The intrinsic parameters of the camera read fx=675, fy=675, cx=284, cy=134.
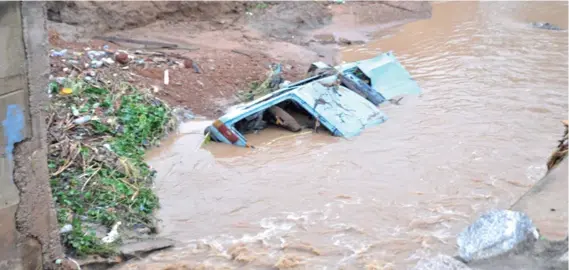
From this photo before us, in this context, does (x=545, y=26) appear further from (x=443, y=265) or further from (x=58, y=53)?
(x=443, y=265)

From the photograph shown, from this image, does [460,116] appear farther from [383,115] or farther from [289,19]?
[289,19]

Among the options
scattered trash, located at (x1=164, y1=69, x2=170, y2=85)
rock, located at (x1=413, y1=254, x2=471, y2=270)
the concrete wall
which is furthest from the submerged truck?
rock, located at (x1=413, y1=254, x2=471, y2=270)

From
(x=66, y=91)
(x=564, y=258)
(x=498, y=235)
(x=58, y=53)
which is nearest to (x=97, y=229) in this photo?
(x=66, y=91)

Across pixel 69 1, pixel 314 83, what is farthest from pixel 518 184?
pixel 69 1

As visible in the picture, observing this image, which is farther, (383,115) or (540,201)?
(383,115)

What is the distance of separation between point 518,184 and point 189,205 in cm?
324

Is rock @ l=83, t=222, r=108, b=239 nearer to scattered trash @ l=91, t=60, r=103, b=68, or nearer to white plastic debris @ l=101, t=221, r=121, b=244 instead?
white plastic debris @ l=101, t=221, r=121, b=244

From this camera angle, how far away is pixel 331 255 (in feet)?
17.6

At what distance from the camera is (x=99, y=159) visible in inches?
244

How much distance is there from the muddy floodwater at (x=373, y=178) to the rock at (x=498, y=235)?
0.98 meters

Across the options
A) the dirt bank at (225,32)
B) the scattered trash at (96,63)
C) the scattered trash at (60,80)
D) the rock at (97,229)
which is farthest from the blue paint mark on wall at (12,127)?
the dirt bank at (225,32)

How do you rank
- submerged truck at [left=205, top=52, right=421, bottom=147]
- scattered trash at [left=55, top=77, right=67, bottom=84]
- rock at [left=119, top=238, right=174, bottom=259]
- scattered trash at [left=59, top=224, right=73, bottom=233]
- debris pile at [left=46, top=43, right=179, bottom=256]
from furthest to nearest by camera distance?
submerged truck at [left=205, top=52, right=421, bottom=147] → scattered trash at [left=55, top=77, right=67, bottom=84] → debris pile at [left=46, top=43, right=179, bottom=256] → rock at [left=119, top=238, right=174, bottom=259] → scattered trash at [left=59, top=224, right=73, bottom=233]

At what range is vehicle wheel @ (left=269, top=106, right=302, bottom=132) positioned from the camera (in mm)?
8375

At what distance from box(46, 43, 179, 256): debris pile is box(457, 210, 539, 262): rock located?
2.65 metres
